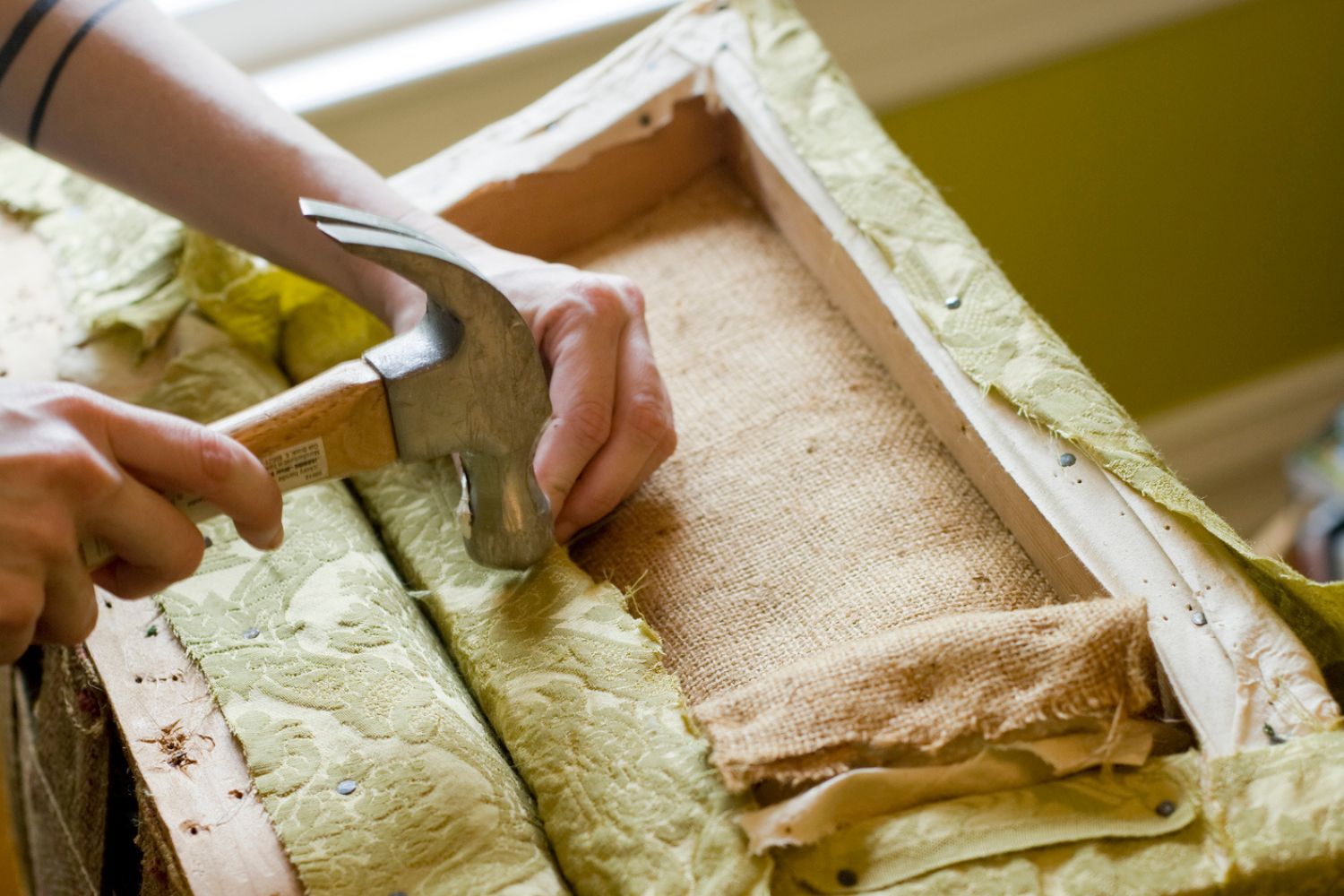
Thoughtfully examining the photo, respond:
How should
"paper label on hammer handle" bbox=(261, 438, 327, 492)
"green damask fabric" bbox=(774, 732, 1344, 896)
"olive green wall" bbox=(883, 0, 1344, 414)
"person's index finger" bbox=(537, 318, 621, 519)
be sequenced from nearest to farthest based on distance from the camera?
"green damask fabric" bbox=(774, 732, 1344, 896) → "paper label on hammer handle" bbox=(261, 438, 327, 492) → "person's index finger" bbox=(537, 318, 621, 519) → "olive green wall" bbox=(883, 0, 1344, 414)

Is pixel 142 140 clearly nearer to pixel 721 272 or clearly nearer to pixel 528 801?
pixel 721 272

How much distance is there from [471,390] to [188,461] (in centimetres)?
14

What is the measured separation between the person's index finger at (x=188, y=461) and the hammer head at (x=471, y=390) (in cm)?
8

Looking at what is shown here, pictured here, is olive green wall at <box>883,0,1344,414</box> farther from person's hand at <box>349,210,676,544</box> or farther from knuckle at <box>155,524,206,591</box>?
knuckle at <box>155,524,206,591</box>

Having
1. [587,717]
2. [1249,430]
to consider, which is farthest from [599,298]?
[1249,430]

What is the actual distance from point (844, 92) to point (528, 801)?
568mm

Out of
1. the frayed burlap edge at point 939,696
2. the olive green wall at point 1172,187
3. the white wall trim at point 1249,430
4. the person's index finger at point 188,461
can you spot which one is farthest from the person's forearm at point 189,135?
the white wall trim at point 1249,430

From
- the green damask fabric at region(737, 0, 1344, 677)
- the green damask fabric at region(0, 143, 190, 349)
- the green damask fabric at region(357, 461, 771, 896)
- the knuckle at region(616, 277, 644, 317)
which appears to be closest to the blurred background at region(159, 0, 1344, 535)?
the green damask fabric at region(0, 143, 190, 349)

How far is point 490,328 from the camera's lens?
0.64 meters

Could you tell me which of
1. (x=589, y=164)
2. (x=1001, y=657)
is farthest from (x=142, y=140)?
(x=1001, y=657)

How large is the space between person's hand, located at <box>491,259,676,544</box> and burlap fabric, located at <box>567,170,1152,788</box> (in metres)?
0.04

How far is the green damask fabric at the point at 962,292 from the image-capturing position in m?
0.62

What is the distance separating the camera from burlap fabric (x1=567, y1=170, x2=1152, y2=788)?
1.87 ft

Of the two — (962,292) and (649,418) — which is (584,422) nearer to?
(649,418)
